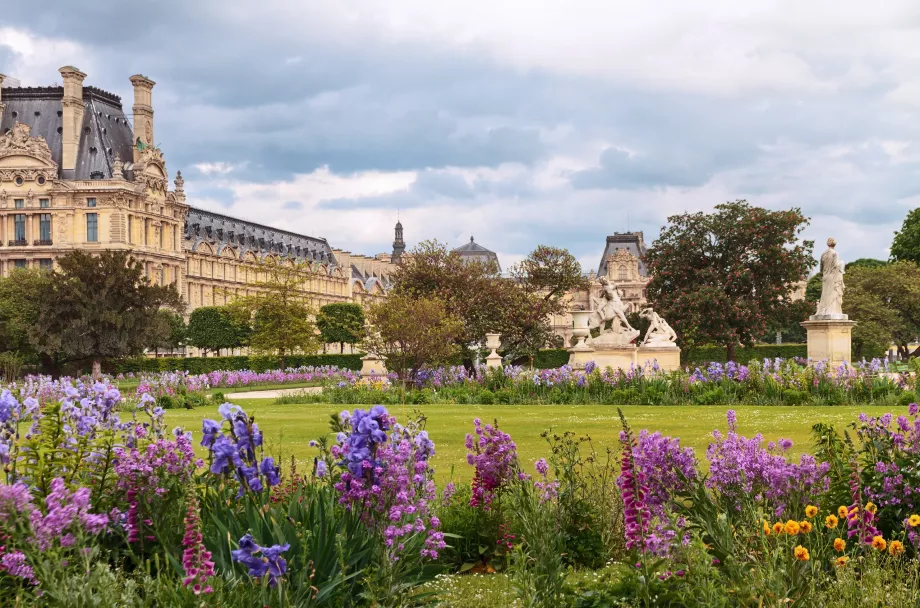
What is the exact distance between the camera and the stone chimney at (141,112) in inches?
3039

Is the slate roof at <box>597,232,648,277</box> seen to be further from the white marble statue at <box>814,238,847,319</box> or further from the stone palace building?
the white marble statue at <box>814,238,847,319</box>

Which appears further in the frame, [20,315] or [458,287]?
[458,287]

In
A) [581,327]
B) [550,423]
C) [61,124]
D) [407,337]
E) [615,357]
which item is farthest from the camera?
[61,124]

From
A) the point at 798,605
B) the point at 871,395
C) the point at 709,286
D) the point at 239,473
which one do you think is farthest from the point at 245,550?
the point at 709,286

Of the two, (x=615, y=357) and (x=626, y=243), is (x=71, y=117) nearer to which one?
(x=615, y=357)

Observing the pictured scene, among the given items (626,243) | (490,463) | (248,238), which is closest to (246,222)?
(248,238)

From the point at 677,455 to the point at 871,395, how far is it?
14.7 meters

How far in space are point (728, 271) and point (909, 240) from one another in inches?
1158

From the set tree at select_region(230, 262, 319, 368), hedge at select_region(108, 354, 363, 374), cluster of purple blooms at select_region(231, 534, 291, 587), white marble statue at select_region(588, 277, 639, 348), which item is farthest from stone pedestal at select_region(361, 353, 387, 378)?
cluster of purple blooms at select_region(231, 534, 291, 587)

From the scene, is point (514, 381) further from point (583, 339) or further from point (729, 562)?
point (729, 562)

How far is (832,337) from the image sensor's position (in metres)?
25.7

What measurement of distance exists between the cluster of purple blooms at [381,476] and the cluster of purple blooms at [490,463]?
3.73 feet

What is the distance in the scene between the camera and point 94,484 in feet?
19.0

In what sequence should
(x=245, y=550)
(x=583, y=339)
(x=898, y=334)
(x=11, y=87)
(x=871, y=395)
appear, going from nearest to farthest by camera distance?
1. (x=245, y=550)
2. (x=871, y=395)
3. (x=583, y=339)
4. (x=898, y=334)
5. (x=11, y=87)
